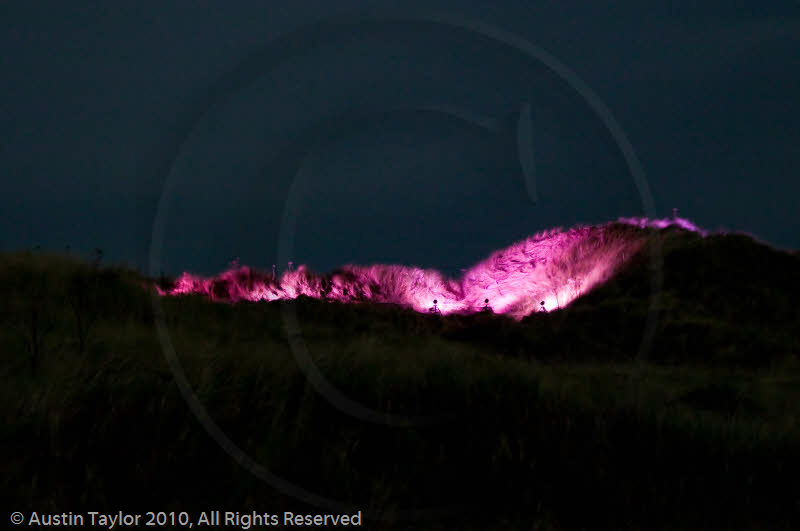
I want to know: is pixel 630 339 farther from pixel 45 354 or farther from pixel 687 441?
pixel 45 354

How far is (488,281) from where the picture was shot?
13961 millimetres

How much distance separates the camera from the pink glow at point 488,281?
38.8 feet

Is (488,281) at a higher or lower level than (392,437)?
higher

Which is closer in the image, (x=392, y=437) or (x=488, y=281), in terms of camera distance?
(x=392, y=437)

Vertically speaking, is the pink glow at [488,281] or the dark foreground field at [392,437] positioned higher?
the pink glow at [488,281]

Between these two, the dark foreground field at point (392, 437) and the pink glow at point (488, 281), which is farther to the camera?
the pink glow at point (488, 281)

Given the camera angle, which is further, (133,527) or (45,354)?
(45,354)

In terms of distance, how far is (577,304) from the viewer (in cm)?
1031

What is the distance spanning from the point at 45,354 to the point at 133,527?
2022mm

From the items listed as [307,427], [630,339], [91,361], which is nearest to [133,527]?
[307,427]

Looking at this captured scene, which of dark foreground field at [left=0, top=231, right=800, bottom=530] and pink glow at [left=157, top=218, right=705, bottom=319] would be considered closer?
dark foreground field at [left=0, top=231, right=800, bottom=530]

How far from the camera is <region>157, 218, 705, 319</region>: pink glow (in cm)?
1184

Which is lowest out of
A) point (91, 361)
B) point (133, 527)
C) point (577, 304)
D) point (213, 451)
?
point (133, 527)

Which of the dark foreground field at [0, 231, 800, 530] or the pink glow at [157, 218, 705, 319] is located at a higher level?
the pink glow at [157, 218, 705, 319]
